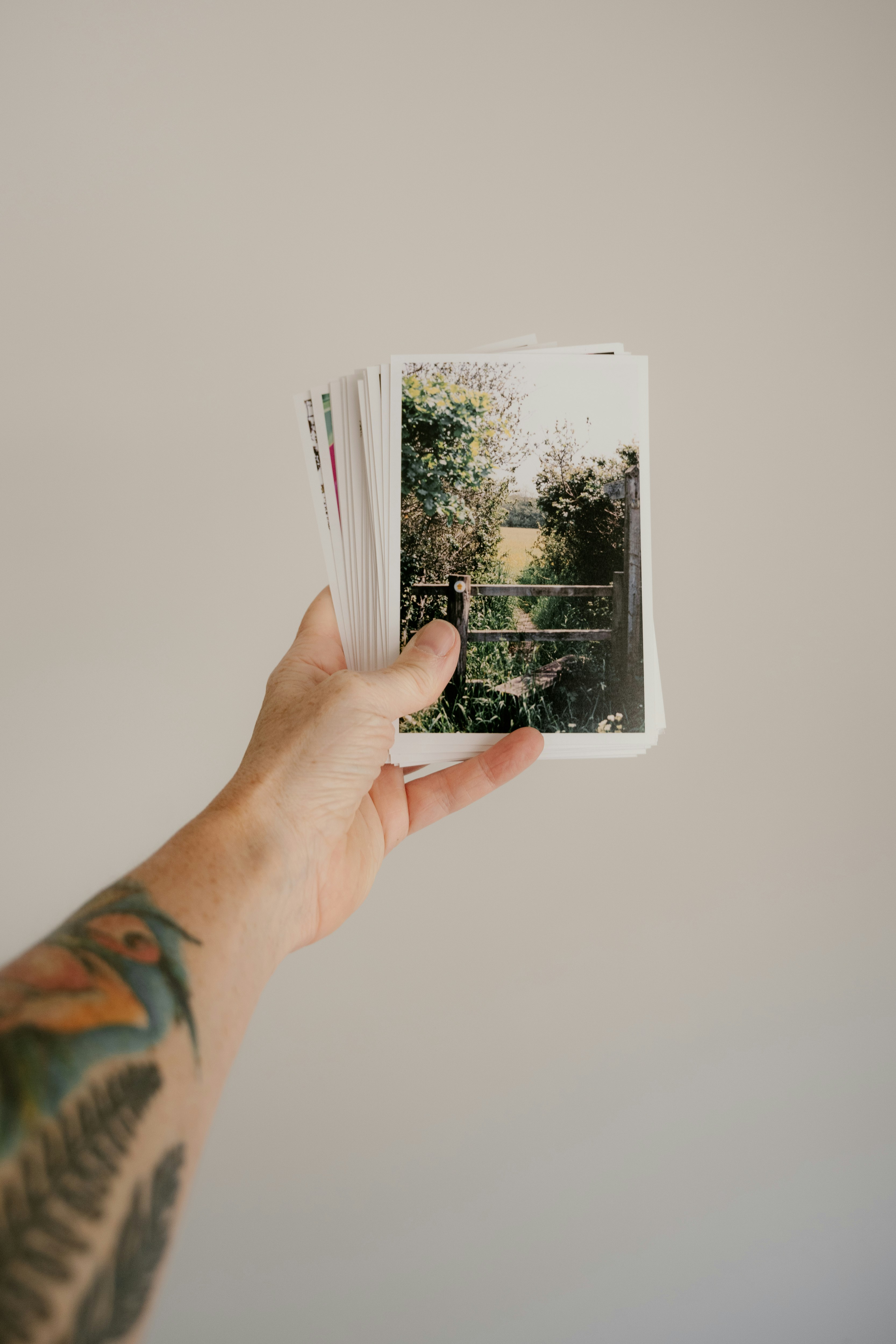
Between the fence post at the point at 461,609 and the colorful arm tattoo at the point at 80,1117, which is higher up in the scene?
the fence post at the point at 461,609

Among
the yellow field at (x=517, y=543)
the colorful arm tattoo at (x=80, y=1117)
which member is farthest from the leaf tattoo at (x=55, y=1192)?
the yellow field at (x=517, y=543)

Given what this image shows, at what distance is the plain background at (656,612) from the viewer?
127cm

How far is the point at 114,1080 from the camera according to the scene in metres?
0.57

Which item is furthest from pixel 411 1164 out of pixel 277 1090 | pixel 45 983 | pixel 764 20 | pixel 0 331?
pixel 764 20

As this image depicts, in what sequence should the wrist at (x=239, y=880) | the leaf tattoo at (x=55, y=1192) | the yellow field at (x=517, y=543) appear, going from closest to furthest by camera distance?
the leaf tattoo at (x=55, y=1192), the wrist at (x=239, y=880), the yellow field at (x=517, y=543)

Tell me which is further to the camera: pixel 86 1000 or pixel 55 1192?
pixel 86 1000

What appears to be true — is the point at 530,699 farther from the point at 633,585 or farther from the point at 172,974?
the point at 172,974

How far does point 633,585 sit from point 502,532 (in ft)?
0.74

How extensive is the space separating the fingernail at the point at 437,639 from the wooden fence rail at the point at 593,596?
0.02 m

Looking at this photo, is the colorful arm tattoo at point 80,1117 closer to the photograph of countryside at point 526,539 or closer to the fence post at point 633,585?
the photograph of countryside at point 526,539

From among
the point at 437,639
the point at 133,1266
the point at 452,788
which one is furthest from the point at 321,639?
the point at 133,1266

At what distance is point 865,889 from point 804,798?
0.25 meters

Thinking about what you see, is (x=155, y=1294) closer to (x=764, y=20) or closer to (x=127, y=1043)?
(x=127, y=1043)

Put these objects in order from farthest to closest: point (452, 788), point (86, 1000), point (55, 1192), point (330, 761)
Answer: point (452, 788)
point (330, 761)
point (86, 1000)
point (55, 1192)
